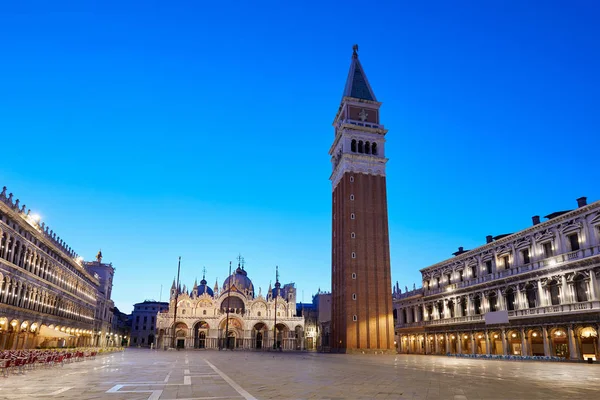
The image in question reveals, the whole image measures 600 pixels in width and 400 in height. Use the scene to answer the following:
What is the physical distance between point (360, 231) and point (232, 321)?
46253 millimetres

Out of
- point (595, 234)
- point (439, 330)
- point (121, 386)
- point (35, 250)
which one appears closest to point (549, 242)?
point (595, 234)

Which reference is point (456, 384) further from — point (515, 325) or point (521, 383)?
point (515, 325)

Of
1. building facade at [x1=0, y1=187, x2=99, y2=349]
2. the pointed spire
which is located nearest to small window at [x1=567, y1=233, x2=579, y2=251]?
the pointed spire

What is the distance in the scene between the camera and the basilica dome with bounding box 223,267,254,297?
10000 cm

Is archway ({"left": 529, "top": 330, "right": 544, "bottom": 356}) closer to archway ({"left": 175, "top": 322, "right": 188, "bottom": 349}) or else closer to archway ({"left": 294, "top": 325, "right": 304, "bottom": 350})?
archway ({"left": 294, "top": 325, "right": 304, "bottom": 350})

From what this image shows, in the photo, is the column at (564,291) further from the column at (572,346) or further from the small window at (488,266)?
the small window at (488,266)

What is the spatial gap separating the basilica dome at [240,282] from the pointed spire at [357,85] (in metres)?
48.5

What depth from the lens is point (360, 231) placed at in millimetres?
64500

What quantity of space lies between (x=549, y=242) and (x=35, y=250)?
48.4 m

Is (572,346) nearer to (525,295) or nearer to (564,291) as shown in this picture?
(564,291)

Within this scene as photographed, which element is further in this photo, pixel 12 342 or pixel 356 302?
pixel 356 302

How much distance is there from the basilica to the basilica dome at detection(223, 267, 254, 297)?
10.5 inches

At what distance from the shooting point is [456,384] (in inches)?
656

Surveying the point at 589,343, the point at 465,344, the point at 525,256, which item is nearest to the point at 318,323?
the point at 465,344
